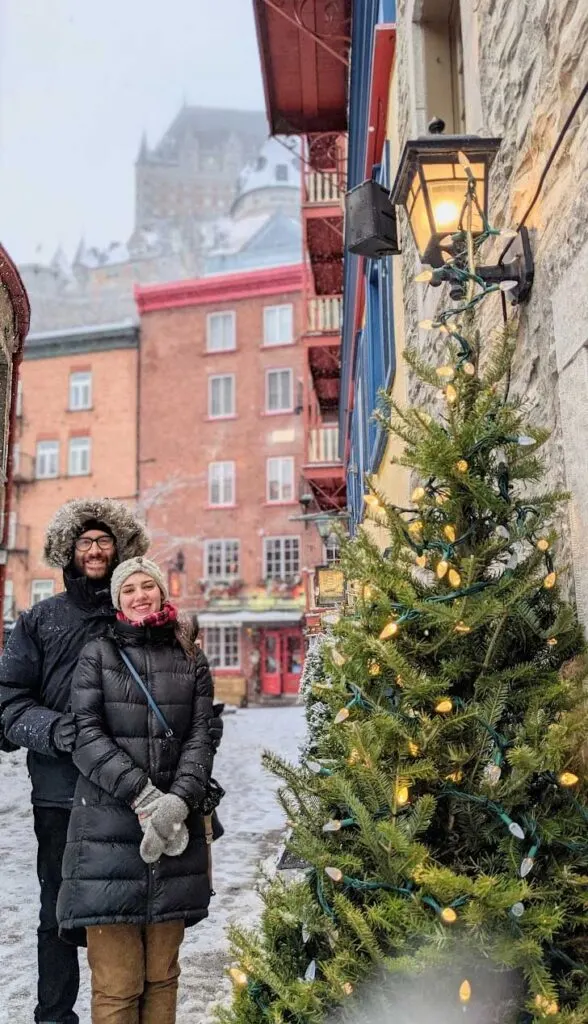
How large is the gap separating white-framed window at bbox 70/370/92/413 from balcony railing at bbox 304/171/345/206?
1795 cm

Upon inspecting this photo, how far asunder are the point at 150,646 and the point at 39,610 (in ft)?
2.26

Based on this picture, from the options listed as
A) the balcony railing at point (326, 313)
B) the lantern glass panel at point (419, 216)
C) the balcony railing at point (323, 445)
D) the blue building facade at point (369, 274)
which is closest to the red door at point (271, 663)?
the balcony railing at point (323, 445)

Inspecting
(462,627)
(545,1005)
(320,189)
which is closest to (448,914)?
(545,1005)

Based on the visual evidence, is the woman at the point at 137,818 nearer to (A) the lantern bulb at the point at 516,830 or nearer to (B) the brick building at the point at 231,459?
(A) the lantern bulb at the point at 516,830

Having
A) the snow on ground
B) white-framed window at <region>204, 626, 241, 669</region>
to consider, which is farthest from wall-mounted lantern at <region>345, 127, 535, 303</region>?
white-framed window at <region>204, 626, 241, 669</region>

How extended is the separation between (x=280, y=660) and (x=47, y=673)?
79.6ft

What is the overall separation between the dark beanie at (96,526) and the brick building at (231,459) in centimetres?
2285

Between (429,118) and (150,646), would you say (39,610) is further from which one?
(429,118)

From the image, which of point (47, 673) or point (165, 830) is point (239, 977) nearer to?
point (165, 830)

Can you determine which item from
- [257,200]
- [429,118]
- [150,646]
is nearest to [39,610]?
[150,646]

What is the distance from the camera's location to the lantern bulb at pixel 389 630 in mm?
2191

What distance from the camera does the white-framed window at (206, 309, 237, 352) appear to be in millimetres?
30453

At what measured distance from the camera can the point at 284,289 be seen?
29859 mm

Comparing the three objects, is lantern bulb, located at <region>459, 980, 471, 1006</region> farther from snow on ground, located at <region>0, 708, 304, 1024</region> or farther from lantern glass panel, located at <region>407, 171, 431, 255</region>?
lantern glass panel, located at <region>407, 171, 431, 255</region>
